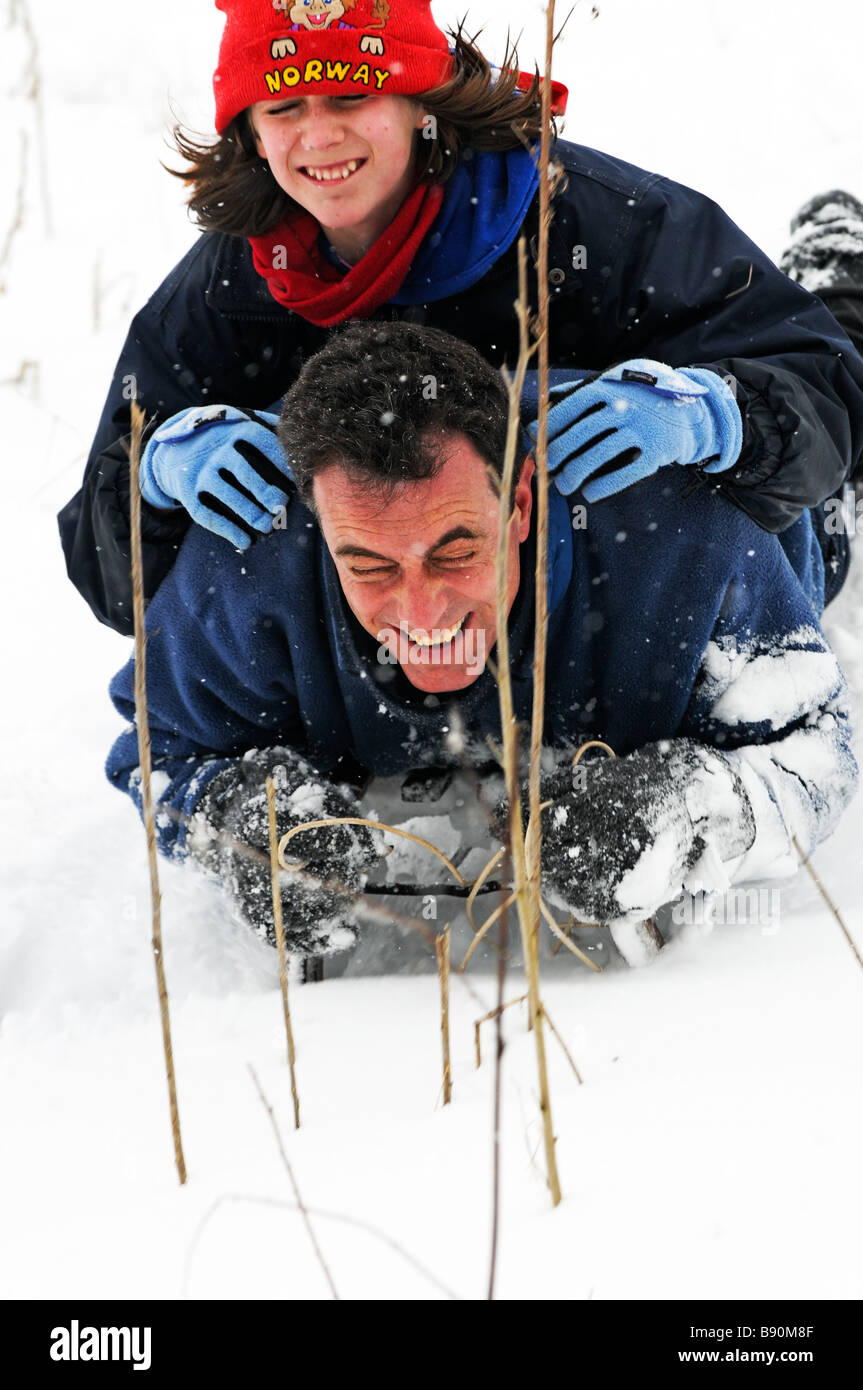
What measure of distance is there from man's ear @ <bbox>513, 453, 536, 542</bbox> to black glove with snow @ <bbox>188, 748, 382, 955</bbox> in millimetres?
554

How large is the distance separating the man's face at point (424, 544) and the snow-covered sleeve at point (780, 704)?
407mm

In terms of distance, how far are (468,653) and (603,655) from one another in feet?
0.86

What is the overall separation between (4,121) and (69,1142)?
4956 mm

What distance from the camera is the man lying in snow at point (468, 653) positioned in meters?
1.72

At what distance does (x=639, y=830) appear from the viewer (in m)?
1.80

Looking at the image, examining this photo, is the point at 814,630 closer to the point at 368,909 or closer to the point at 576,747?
the point at 576,747

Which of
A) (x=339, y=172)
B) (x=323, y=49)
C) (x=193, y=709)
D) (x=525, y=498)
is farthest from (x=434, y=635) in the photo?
(x=323, y=49)

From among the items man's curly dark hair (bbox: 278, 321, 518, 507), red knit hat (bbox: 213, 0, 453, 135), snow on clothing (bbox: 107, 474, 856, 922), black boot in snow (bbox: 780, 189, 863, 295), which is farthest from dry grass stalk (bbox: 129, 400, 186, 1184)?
black boot in snow (bbox: 780, 189, 863, 295)

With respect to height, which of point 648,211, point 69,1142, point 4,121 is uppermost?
point 4,121

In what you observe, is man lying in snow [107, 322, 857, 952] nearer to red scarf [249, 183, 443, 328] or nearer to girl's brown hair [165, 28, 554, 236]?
red scarf [249, 183, 443, 328]

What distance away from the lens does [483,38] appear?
488cm

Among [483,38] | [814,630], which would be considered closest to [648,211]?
[814,630]

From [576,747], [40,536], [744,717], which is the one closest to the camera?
[744,717]

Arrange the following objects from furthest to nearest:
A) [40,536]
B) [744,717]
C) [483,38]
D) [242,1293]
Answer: [483,38] → [40,536] → [744,717] → [242,1293]
